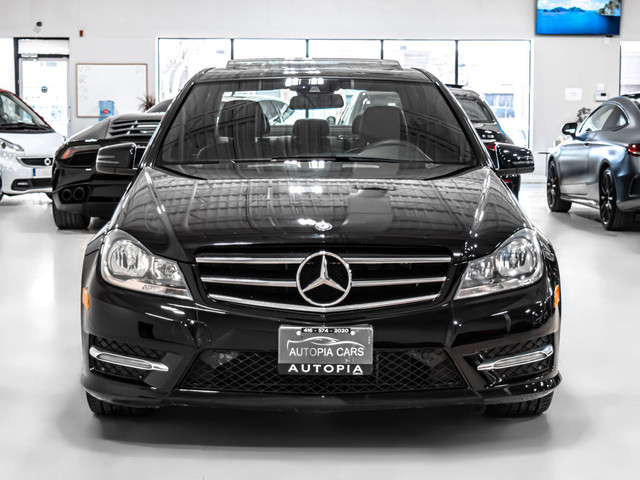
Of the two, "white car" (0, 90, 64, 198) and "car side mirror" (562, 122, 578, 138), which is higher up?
"car side mirror" (562, 122, 578, 138)

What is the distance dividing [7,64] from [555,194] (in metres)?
12.0

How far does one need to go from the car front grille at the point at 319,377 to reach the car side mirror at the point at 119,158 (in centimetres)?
139

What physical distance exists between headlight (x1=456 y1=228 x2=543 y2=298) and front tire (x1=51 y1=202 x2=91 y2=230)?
6858mm

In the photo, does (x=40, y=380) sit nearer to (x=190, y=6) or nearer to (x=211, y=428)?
(x=211, y=428)

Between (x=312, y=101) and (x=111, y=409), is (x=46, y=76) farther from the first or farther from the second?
(x=111, y=409)

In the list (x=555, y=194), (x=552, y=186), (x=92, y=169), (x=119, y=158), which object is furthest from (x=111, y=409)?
(x=552, y=186)

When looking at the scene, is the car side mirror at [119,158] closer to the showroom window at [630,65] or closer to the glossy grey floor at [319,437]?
the glossy grey floor at [319,437]

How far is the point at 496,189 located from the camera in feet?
10.9

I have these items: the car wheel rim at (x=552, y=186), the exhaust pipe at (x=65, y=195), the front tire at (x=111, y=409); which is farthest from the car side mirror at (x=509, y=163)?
the car wheel rim at (x=552, y=186)

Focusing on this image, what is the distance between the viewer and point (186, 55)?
1889 cm

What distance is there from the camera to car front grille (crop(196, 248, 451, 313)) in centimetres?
277

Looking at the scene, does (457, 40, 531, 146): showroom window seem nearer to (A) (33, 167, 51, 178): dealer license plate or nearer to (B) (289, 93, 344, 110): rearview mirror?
(A) (33, 167, 51, 178): dealer license plate

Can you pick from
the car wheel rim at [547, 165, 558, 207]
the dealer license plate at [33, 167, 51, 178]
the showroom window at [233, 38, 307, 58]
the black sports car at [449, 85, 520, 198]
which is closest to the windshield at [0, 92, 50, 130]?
the dealer license plate at [33, 167, 51, 178]

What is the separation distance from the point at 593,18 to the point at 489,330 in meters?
17.5
